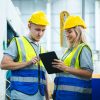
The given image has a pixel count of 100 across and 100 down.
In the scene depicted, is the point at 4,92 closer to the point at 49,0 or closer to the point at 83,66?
the point at 83,66

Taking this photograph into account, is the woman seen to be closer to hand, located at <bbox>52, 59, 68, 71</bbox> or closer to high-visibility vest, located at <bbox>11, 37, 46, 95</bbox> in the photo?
hand, located at <bbox>52, 59, 68, 71</bbox>

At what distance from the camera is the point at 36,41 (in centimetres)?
291

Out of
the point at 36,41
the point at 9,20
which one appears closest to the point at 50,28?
the point at 9,20

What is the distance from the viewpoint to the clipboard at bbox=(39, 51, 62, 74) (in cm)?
275

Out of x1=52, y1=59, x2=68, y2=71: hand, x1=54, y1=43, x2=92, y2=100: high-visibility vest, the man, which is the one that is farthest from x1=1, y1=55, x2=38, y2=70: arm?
x1=54, y1=43, x2=92, y2=100: high-visibility vest

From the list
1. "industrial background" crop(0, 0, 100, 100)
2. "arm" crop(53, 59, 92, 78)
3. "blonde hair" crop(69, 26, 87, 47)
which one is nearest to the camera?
"arm" crop(53, 59, 92, 78)

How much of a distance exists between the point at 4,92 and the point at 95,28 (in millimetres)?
8902

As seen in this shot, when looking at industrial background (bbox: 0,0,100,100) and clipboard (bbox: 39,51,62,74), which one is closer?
clipboard (bbox: 39,51,62,74)

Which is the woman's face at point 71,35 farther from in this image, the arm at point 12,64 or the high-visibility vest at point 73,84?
the arm at point 12,64

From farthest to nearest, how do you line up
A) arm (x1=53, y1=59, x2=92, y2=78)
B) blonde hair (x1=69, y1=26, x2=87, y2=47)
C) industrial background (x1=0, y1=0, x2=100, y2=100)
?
1. industrial background (x1=0, y1=0, x2=100, y2=100)
2. blonde hair (x1=69, y1=26, x2=87, y2=47)
3. arm (x1=53, y1=59, x2=92, y2=78)

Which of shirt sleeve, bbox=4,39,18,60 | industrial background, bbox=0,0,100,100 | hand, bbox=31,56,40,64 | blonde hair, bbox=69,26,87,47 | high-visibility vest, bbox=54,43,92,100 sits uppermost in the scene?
industrial background, bbox=0,0,100,100

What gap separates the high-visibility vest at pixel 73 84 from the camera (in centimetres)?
273

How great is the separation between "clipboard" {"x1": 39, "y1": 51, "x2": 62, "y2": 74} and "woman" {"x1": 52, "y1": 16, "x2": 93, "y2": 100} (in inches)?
1.6

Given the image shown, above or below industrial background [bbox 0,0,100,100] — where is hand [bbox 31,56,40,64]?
below
